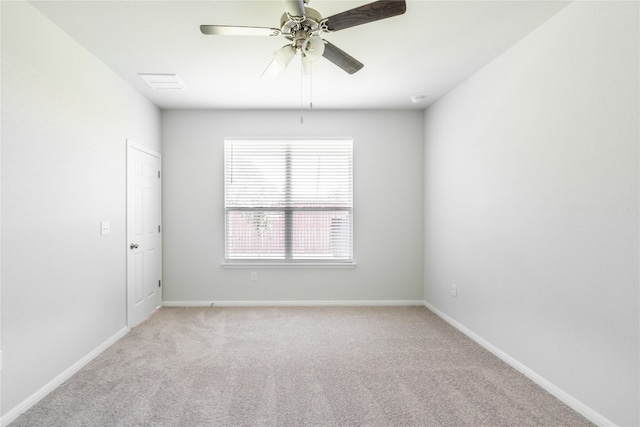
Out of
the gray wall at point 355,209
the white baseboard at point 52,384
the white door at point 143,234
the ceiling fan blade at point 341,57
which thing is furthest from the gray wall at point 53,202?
the ceiling fan blade at point 341,57

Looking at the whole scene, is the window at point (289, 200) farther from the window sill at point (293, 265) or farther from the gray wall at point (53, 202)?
the gray wall at point (53, 202)

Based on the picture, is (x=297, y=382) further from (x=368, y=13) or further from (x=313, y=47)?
(x=368, y=13)

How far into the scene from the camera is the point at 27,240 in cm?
210

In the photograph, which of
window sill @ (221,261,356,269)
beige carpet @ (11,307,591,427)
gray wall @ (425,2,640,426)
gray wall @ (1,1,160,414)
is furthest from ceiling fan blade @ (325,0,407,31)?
window sill @ (221,261,356,269)

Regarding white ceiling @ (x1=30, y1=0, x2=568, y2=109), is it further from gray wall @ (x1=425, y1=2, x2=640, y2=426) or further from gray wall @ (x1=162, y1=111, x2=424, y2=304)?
gray wall @ (x1=162, y1=111, x2=424, y2=304)

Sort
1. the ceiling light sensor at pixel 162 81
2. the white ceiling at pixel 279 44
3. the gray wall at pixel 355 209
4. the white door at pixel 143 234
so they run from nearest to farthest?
the white ceiling at pixel 279 44, the ceiling light sensor at pixel 162 81, the white door at pixel 143 234, the gray wall at pixel 355 209

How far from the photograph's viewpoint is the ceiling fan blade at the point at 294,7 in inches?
64.8

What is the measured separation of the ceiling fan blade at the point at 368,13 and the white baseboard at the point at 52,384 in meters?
3.03

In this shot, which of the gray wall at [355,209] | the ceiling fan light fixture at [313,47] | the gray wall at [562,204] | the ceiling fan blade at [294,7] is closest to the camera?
the ceiling fan blade at [294,7]

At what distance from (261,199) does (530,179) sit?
9.95ft

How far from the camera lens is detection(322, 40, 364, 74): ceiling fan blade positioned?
7.06 ft

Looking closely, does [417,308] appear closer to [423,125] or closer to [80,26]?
[423,125]

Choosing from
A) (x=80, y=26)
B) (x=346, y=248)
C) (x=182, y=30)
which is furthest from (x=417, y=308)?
(x=80, y=26)

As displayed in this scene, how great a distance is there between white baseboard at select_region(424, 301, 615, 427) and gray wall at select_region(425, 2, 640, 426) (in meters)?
0.03
